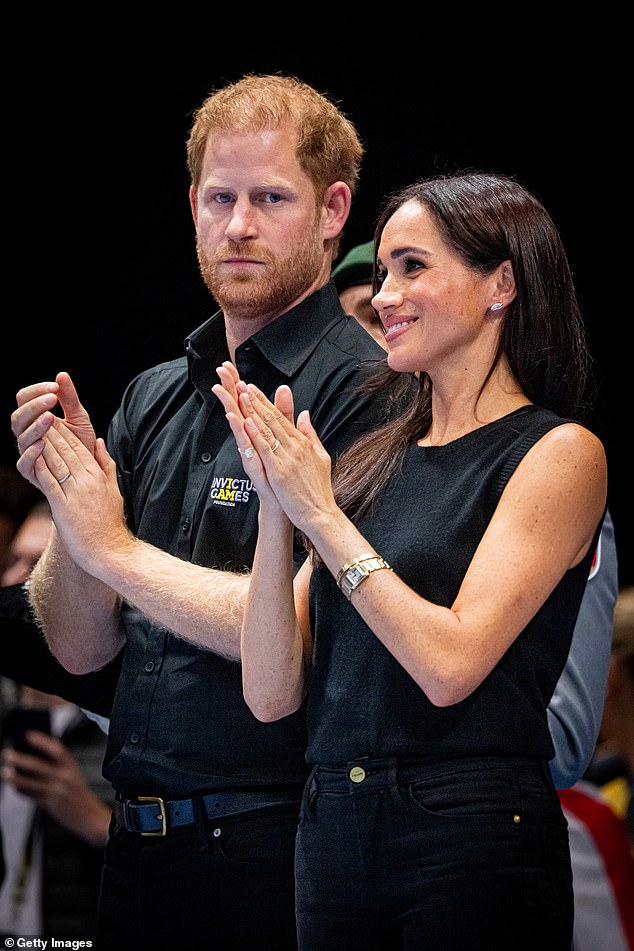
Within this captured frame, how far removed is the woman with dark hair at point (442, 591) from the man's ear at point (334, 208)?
39 centimetres

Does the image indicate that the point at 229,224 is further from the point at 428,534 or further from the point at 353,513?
the point at 428,534

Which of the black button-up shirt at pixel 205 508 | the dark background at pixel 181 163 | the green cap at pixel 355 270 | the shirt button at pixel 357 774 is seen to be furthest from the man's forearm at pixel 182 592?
the dark background at pixel 181 163

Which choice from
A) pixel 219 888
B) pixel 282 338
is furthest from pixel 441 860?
pixel 282 338

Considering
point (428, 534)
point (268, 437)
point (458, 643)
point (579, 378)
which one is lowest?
point (458, 643)

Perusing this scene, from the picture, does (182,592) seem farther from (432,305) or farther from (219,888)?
(432,305)

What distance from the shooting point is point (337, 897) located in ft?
5.48

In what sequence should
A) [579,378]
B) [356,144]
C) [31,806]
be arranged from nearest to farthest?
1. [579,378]
2. [356,144]
3. [31,806]

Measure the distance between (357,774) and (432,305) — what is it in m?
0.70

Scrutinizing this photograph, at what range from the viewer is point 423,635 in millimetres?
1599

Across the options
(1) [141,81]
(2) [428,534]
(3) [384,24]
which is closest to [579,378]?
(2) [428,534]

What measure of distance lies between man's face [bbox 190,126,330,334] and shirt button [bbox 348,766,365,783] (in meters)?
0.97

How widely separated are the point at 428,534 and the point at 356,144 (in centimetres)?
102

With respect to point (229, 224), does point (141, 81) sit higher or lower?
higher

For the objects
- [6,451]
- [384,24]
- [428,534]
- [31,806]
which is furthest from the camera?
[6,451]
